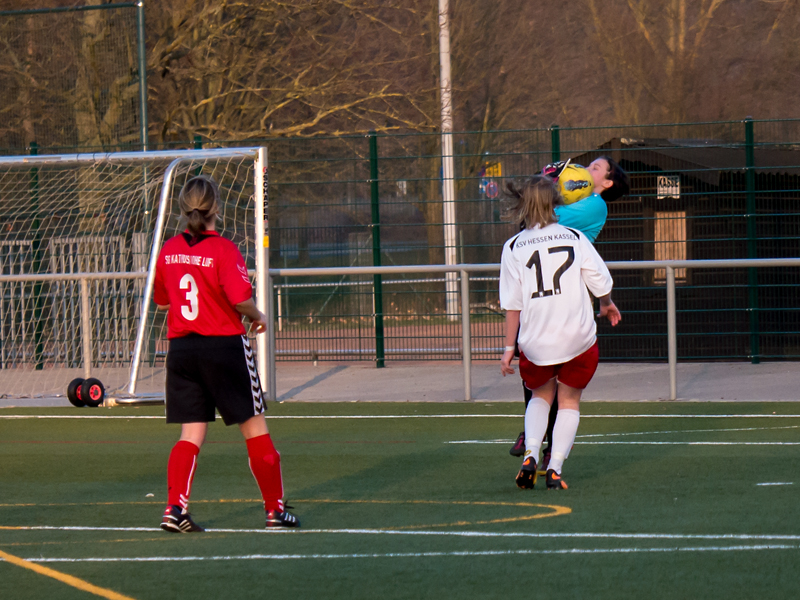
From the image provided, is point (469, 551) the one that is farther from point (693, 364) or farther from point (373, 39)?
point (373, 39)

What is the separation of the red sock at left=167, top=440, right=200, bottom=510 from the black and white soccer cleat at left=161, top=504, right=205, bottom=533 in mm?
26

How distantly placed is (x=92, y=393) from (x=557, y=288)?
18.4 feet

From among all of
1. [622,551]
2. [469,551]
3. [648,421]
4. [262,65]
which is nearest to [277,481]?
[469,551]

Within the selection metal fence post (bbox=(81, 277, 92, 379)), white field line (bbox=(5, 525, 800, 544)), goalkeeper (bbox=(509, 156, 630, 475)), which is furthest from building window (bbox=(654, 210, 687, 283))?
white field line (bbox=(5, 525, 800, 544))

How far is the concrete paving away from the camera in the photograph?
10156 mm

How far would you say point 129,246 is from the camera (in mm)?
11961

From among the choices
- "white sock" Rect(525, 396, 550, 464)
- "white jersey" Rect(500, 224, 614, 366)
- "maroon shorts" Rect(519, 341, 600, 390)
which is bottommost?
"white sock" Rect(525, 396, 550, 464)

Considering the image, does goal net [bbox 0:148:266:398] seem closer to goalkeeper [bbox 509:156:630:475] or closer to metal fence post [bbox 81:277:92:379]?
metal fence post [bbox 81:277:92:379]

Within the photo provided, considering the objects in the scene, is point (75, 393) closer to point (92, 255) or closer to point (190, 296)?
point (92, 255)

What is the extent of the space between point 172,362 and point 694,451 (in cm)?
355

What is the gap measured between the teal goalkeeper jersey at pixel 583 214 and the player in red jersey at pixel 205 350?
198 centimetres

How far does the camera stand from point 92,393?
10.1 metres

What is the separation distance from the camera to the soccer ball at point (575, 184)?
6402mm

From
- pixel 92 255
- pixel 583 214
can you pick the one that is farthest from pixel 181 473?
pixel 92 255
